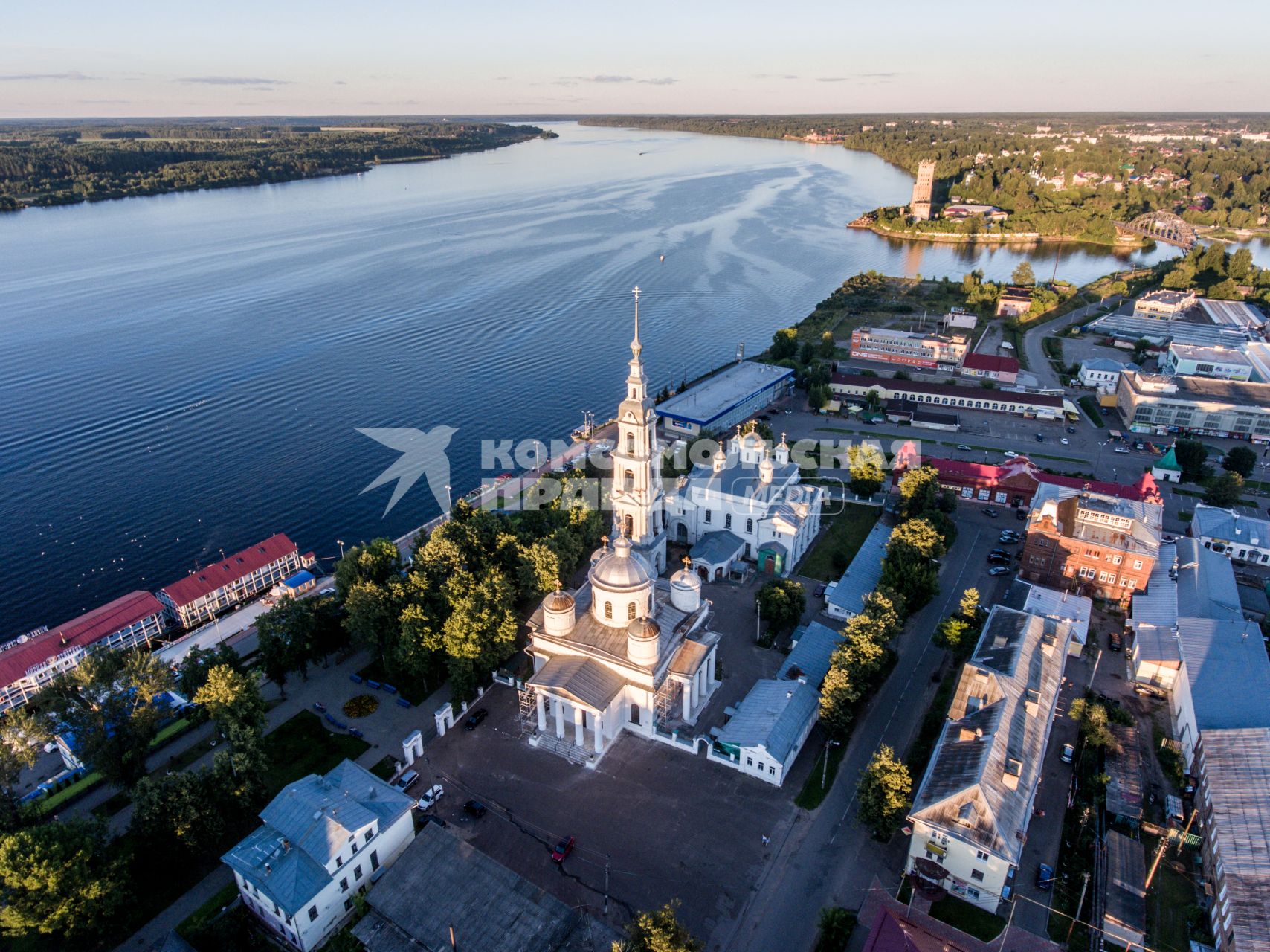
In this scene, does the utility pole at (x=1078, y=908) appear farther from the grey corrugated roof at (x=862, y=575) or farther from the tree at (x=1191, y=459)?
the tree at (x=1191, y=459)

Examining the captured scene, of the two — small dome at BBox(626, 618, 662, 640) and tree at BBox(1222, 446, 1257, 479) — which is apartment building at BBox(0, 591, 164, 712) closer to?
small dome at BBox(626, 618, 662, 640)

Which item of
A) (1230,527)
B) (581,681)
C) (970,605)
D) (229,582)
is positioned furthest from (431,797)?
(1230,527)

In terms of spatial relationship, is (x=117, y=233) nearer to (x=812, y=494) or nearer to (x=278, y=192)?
Answer: (x=278, y=192)

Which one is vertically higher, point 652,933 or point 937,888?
→ point 652,933

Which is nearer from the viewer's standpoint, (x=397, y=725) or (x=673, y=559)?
(x=397, y=725)

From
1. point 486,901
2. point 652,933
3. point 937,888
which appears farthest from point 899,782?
point 486,901

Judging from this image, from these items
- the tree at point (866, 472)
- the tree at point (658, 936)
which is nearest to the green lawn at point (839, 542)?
the tree at point (866, 472)
